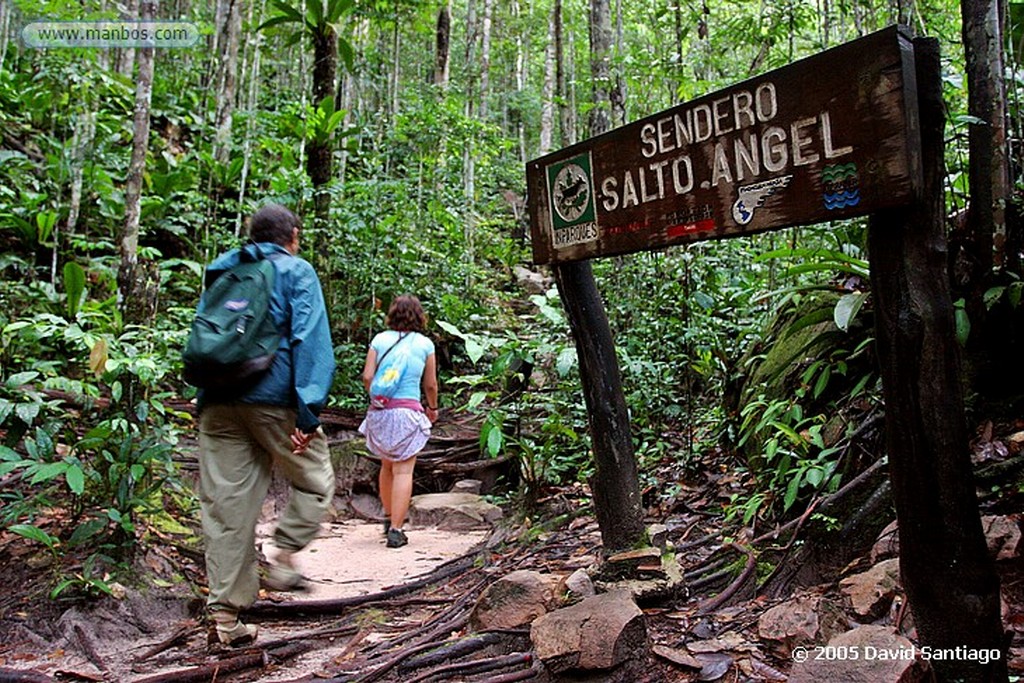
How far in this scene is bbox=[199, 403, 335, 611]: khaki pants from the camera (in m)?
3.20

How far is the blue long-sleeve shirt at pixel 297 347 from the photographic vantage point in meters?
3.13

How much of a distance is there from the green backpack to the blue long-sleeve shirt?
0.17 feet

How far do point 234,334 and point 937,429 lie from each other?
2537 millimetres

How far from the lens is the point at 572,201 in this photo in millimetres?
2984

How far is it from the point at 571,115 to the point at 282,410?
1482 cm

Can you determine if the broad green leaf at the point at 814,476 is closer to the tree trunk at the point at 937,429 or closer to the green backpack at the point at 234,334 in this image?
the tree trunk at the point at 937,429

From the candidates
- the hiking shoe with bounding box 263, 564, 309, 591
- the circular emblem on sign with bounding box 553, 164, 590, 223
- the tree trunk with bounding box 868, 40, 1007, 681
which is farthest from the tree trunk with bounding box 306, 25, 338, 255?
the tree trunk with bounding box 868, 40, 1007, 681

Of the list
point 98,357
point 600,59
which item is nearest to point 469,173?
point 600,59

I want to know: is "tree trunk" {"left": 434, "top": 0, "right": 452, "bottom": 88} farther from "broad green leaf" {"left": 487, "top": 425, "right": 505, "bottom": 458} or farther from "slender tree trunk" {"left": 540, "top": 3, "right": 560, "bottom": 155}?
"broad green leaf" {"left": 487, "top": 425, "right": 505, "bottom": 458}

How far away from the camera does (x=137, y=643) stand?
138 inches

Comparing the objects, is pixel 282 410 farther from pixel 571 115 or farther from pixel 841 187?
pixel 571 115

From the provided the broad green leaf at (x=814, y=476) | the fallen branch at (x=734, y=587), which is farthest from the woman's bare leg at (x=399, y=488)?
the broad green leaf at (x=814, y=476)

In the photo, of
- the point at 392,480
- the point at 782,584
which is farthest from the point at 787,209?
the point at 392,480

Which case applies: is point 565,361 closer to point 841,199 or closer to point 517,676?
point 517,676
